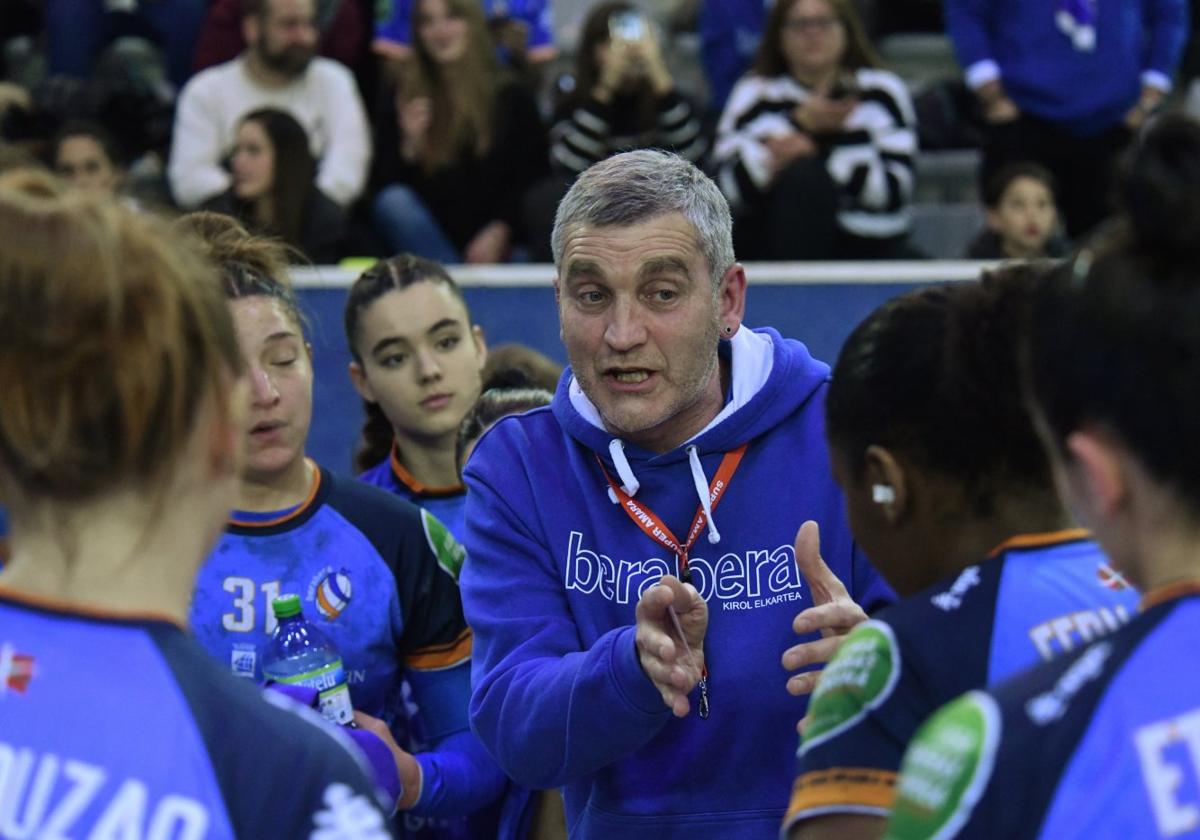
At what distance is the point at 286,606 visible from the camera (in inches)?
133

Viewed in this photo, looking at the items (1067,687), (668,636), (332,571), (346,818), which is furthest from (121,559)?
(332,571)

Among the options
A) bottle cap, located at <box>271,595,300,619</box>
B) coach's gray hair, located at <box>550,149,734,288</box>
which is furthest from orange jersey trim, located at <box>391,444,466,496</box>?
coach's gray hair, located at <box>550,149,734,288</box>

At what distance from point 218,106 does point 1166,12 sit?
4.36 meters

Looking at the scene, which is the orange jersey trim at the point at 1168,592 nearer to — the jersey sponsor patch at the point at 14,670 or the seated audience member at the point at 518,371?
the jersey sponsor patch at the point at 14,670

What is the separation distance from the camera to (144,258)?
169 cm

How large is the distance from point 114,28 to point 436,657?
630 cm

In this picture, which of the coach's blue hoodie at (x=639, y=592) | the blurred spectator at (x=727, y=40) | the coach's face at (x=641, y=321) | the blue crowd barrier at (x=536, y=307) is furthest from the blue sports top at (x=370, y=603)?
the blurred spectator at (x=727, y=40)

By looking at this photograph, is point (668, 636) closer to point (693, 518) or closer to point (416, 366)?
point (693, 518)

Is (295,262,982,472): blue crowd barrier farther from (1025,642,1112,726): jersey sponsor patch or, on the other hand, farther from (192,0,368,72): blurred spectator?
(1025,642,1112,726): jersey sponsor patch

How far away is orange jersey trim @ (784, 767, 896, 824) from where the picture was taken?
2.01 m

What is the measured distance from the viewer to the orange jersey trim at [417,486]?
178 inches

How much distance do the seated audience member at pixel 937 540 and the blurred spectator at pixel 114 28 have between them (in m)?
7.17

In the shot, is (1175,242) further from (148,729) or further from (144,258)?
(148,729)

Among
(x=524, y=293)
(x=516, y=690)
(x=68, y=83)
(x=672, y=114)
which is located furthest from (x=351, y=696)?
(x=68, y=83)
